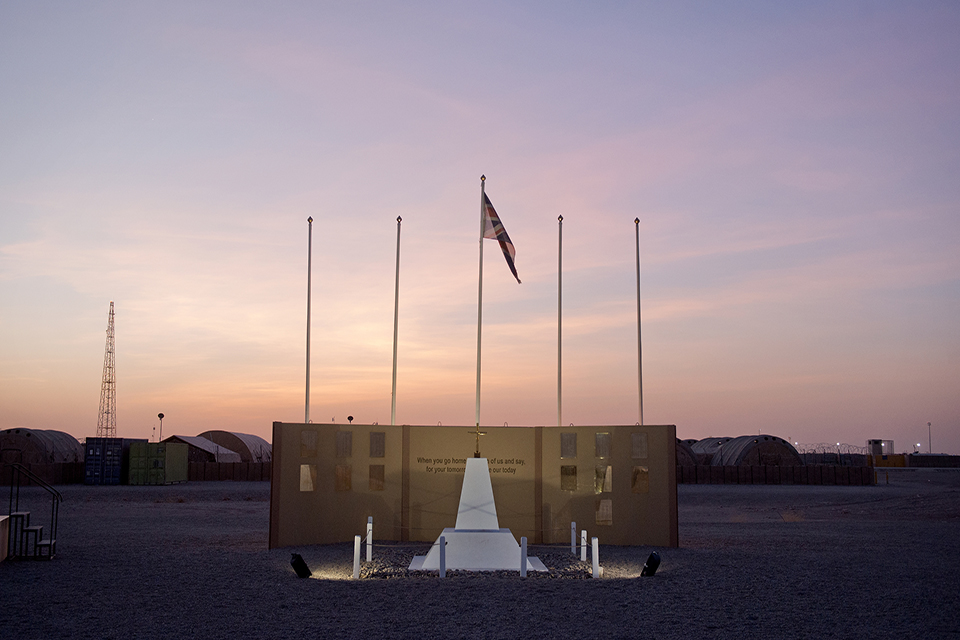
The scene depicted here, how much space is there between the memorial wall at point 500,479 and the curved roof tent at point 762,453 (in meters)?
48.3

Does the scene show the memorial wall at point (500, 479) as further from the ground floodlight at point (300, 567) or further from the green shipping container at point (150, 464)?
the green shipping container at point (150, 464)

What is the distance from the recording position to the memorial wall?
2381cm

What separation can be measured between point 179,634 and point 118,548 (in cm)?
1103

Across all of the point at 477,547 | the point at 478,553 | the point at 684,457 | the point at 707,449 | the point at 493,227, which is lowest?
the point at 707,449

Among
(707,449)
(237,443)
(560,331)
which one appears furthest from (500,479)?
(707,449)

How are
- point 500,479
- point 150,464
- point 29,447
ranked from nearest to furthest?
point 500,479, point 150,464, point 29,447

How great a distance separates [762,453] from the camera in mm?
70188

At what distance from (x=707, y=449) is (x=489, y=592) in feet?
259

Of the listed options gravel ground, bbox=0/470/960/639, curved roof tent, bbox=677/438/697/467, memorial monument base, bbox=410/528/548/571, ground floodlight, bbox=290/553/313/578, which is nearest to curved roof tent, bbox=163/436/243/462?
curved roof tent, bbox=677/438/697/467

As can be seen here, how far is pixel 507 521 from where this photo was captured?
963 inches

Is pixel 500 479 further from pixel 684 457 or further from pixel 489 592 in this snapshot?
pixel 684 457

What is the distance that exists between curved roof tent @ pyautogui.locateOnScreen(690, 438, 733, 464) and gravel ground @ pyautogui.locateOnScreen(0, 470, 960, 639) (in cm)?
5186

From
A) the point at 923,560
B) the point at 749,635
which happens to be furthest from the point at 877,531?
the point at 749,635

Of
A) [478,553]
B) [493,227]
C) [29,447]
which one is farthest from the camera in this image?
[29,447]
